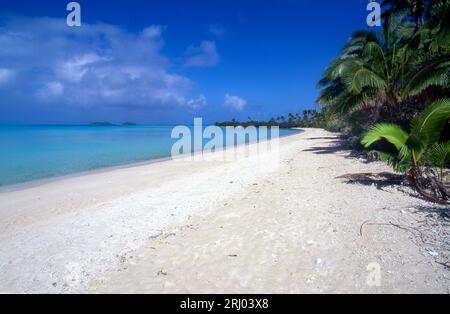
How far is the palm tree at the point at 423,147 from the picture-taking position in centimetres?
483

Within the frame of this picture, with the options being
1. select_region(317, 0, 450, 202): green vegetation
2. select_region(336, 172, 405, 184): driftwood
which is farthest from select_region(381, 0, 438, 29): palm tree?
select_region(336, 172, 405, 184): driftwood

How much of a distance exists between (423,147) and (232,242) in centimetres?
413

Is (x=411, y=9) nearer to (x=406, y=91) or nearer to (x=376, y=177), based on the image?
(x=406, y=91)

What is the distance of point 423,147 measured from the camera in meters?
5.06

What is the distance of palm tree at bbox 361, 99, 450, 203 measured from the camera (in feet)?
15.9

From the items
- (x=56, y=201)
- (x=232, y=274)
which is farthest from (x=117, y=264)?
(x=56, y=201)

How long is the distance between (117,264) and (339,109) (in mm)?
11160

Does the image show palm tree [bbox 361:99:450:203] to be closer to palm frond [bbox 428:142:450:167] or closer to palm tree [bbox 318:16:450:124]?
palm frond [bbox 428:142:450:167]

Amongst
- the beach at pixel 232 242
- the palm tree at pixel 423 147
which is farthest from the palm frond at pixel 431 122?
the beach at pixel 232 242

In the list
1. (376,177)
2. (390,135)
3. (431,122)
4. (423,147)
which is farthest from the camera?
(376,177)

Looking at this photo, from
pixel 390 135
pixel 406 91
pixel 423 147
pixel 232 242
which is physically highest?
pixel 406 91

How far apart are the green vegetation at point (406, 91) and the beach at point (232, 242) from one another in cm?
77

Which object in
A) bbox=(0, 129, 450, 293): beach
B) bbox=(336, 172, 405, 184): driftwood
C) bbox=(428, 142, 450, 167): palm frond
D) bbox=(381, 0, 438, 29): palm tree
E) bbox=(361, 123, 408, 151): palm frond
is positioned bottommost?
bbox=(0, 129, 450, 293): beach

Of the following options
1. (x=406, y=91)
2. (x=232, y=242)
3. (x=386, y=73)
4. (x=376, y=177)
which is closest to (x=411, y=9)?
(x=386, y=73)
